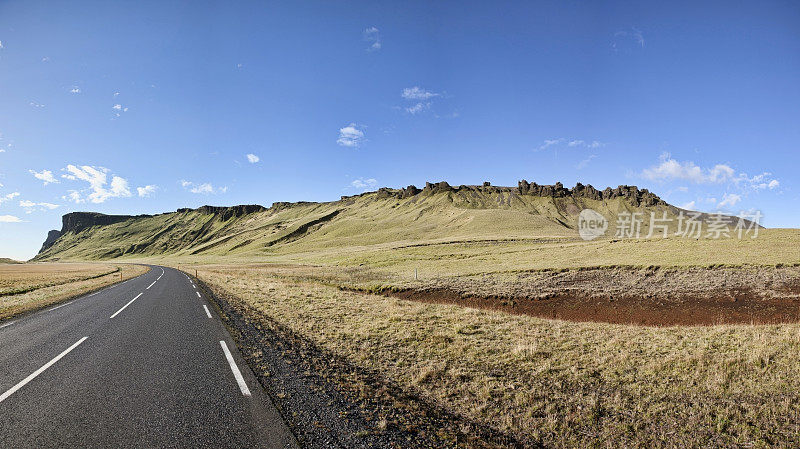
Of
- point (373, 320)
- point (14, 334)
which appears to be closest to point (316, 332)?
point (373, 320)

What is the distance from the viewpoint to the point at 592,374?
8547 millimetres

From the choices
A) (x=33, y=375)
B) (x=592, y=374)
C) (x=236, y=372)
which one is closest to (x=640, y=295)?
(x=592, y=374)

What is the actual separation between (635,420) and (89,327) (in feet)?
60.7

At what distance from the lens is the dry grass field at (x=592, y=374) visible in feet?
19.5

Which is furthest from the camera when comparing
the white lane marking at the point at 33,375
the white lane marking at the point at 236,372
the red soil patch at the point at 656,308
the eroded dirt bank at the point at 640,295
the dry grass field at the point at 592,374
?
the eroded dirt bank at the point at 640,295

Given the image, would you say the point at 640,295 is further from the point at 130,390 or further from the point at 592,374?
the point at 130,390

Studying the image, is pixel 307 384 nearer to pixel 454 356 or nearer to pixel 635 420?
pixel 454 356

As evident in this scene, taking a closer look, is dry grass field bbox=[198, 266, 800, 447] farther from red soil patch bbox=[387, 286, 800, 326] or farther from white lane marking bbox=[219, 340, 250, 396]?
red soil patch bbox=[387, 286, 800, 326]

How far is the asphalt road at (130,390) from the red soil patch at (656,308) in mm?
17749

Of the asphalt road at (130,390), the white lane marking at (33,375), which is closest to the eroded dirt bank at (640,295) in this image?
the asphalt road at (130,390)

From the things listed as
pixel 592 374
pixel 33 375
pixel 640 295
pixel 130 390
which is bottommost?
pixel 33 375

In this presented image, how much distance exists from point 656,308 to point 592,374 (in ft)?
58.6

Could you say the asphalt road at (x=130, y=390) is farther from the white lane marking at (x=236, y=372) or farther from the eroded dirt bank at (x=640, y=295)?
the eroded dirt bank at (x=640, y=295)

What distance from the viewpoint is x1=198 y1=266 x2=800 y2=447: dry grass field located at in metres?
5.96
